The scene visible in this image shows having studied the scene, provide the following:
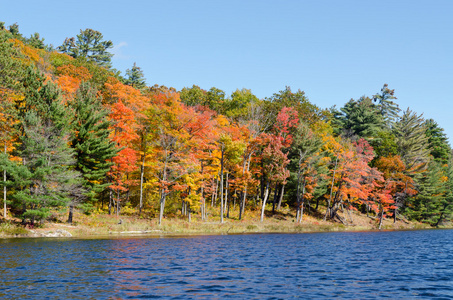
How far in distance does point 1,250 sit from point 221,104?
63.3m

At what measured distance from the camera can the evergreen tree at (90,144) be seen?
46.2m

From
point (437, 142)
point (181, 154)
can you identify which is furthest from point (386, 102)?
point (181, 154)

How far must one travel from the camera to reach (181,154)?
51.6 metres

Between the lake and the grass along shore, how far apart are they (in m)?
11.6

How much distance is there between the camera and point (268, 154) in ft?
204

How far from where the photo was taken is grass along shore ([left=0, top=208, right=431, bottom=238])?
3975 centimetres

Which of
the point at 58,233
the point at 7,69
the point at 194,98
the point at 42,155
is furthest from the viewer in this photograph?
the point at 194,98

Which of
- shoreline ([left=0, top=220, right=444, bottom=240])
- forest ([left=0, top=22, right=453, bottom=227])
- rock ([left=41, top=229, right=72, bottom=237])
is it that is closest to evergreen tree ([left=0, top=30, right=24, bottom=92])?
forest ([left=0, top=22, right=453, bottom=227])

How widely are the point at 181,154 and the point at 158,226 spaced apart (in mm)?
9579

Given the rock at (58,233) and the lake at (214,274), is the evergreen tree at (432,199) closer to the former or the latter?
the lake at (214,274)

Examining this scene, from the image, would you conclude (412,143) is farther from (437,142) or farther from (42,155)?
(42,155)

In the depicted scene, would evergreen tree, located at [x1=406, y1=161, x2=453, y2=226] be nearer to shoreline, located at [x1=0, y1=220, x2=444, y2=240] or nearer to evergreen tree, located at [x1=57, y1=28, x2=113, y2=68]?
shoreline, located at [x1=0, y1=220, x2=444, y2=240]

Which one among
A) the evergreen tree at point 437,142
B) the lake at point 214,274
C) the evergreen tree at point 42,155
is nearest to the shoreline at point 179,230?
the evergreen tree at point 42,155

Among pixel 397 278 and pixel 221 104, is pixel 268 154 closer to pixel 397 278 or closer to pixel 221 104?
pixel 221 104
